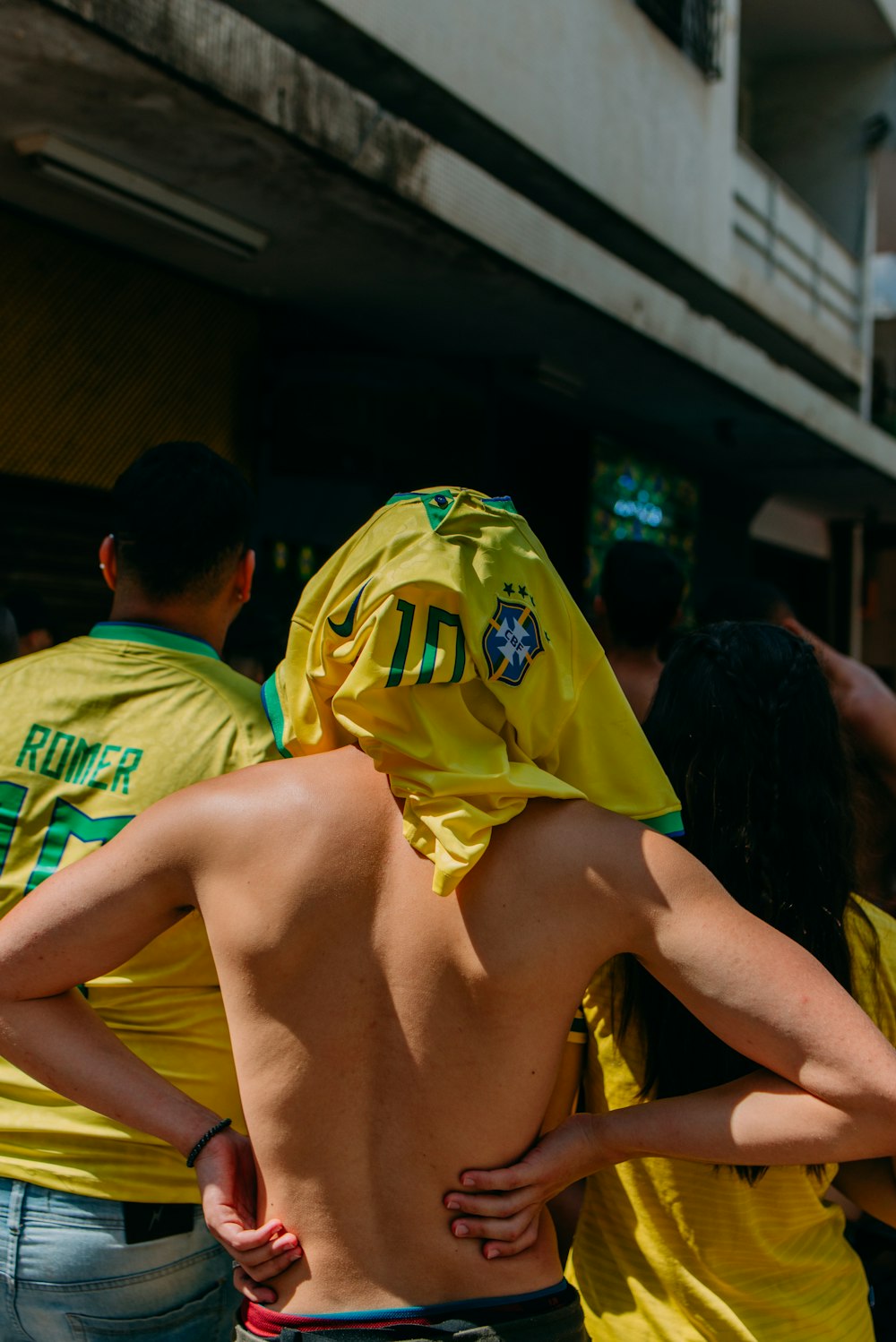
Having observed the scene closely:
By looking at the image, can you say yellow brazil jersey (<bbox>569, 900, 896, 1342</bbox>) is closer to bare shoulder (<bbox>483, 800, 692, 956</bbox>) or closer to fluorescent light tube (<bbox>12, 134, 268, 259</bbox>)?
bare shoulder (<bbox>483, 800, 692, 956</bbox>)

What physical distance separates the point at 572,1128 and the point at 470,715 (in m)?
0.56

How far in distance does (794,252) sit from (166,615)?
31.4 feet

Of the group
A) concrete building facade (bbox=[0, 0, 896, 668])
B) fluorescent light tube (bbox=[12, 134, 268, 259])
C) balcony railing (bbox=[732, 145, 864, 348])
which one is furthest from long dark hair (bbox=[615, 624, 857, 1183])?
balcony railing (bbox=[732, 145, 864, 348])

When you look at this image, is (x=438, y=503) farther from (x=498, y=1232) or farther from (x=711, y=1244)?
(x=711, y=1244)

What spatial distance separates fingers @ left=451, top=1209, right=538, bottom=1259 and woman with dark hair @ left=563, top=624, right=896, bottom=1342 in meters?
0.30

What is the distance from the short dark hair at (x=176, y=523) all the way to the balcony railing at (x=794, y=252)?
25.9ft

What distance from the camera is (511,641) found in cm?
138

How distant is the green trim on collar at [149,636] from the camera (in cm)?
212

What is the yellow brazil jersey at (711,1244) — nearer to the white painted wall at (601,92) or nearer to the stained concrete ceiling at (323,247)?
the stained concrete ceiling at (323,247)

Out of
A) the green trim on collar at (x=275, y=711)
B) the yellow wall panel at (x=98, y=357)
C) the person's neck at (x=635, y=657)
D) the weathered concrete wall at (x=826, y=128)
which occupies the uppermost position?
the weathered concrete wall at (x=826, y=128)

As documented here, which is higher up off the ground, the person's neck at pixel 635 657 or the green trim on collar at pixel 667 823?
the person's neck at pixel 635 657

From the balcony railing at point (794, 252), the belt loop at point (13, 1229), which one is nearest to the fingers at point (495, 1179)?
the belt loop at point (13, 1229)

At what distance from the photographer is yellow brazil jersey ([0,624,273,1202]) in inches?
72.6

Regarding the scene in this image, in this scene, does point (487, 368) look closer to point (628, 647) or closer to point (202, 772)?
point (628, 647)
